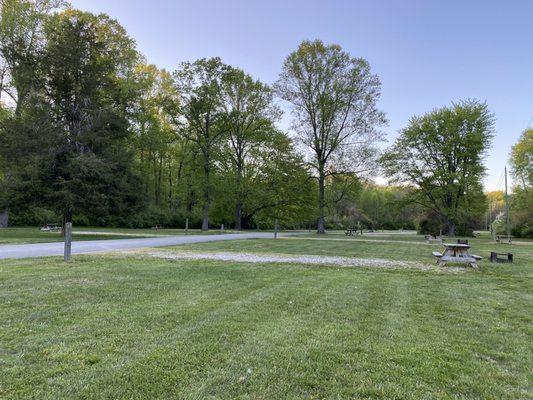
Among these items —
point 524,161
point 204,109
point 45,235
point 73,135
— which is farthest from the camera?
point 524,161

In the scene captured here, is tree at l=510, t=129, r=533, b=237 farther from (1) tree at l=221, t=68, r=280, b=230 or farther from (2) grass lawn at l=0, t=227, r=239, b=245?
(2) grass lawn at l=0, t=227, r=239, b=245

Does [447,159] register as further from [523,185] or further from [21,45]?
[21,45]

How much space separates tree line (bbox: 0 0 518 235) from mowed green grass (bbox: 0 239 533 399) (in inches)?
690

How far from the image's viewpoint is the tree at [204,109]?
35.3 meters

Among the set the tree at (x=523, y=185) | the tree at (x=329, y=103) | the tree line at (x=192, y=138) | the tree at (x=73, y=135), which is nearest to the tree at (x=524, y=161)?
the tree at (x=523, y=185)

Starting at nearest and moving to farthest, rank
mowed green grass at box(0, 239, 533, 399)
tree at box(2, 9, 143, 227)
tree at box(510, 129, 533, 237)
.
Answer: mowed green grass at box(0, 239, 533, 399) < tree at box(2, 9, 143, 227) < tree at box(510, 129, 533, 237)

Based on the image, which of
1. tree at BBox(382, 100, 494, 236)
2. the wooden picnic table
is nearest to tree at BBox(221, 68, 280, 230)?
tree at BBox(382, 100, 494, 236)

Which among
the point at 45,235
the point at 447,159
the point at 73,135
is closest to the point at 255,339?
the point at 45,235

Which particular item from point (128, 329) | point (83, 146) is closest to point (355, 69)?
point (83, 146)

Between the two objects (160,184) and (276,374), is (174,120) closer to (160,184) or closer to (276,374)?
(160,184)

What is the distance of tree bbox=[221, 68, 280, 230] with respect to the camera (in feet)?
→ 127

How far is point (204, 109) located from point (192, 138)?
305 cm

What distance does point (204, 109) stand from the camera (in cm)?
3569

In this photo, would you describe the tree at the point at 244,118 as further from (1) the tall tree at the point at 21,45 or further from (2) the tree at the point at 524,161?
(2) the tree at the point at 524,161
